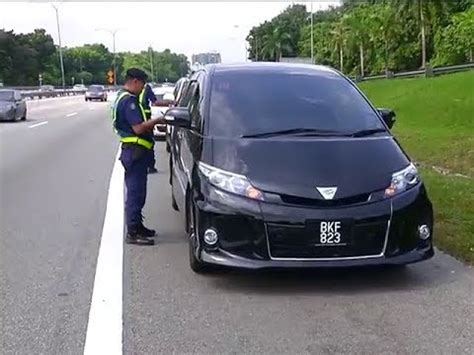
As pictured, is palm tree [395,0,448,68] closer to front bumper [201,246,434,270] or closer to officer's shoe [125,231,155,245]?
officer's shoe [125,231,155,245]

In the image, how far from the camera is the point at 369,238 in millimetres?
5316

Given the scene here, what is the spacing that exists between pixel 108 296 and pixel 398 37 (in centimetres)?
6552

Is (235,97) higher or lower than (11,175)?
higher

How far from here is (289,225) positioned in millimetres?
5215

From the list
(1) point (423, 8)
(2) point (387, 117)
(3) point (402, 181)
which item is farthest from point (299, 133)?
(1) point (423, 8)

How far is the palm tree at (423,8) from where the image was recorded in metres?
55.3

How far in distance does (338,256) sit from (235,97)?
191 cm

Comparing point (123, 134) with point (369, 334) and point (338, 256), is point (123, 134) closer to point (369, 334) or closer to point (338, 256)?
point (338, 256)

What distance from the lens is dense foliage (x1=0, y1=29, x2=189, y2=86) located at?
106m

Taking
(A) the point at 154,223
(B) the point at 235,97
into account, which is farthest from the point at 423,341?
(A) the point at 154,223

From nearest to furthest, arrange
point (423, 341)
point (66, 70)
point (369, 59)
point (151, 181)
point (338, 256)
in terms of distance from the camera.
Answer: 1. point (423, 341)
2. point (338, 256)
3. point (151, 181)
4. point (369, 59)
5. point (66, 70)

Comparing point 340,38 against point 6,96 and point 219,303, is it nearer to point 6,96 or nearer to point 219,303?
point 6,96

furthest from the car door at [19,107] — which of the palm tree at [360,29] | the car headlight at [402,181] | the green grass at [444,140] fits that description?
the palm tree at [360,29]

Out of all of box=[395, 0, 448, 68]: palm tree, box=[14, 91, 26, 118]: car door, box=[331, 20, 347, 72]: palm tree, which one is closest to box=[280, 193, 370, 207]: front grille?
box=[14, 91, 26, 118]: car door
